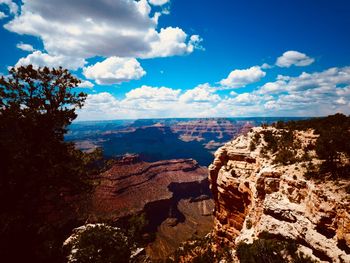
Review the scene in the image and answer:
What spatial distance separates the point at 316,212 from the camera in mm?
16297

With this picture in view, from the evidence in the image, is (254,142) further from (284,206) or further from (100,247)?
(100,247)

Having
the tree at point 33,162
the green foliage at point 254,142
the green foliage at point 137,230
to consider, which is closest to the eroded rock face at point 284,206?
the green foliage at point 254,142

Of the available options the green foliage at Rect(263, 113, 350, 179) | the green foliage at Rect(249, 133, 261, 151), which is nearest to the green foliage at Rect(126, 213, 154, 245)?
the green foliage at Rect(263, 113, 350, 179)

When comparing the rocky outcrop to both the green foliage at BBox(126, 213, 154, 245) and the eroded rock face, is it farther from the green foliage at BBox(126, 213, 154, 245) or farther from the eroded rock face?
the green foliage at BBox(126, 213, 154, 245)

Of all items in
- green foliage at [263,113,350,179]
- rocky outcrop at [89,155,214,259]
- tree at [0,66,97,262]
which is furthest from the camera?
rocky outcrop at [89,155,214,259]

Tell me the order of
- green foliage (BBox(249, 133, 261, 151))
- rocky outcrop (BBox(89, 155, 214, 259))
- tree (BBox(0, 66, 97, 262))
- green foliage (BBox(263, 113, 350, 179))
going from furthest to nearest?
1. rocky outcrop (BBox(89, 155, 214, 259))
2. green foliage (BBox(249, 133, 261, 151))
3. green foliage (BBox(263, 113, 350, 179))
4. tree (BBox(0, 66, 97, 262))

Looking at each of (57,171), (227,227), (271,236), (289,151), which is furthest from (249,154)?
(57,171)

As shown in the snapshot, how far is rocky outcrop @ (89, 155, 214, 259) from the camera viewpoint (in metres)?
96.5

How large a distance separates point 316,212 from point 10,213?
1968 cm

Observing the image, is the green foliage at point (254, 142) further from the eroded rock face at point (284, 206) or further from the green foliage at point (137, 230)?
the green foliage at point (137, 230)

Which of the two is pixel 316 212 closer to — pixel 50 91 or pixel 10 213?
pixel 10 213

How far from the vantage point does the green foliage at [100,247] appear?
570 inches

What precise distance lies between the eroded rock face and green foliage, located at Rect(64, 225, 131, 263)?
12.1 meters

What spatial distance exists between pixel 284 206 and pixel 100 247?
48.9ft
